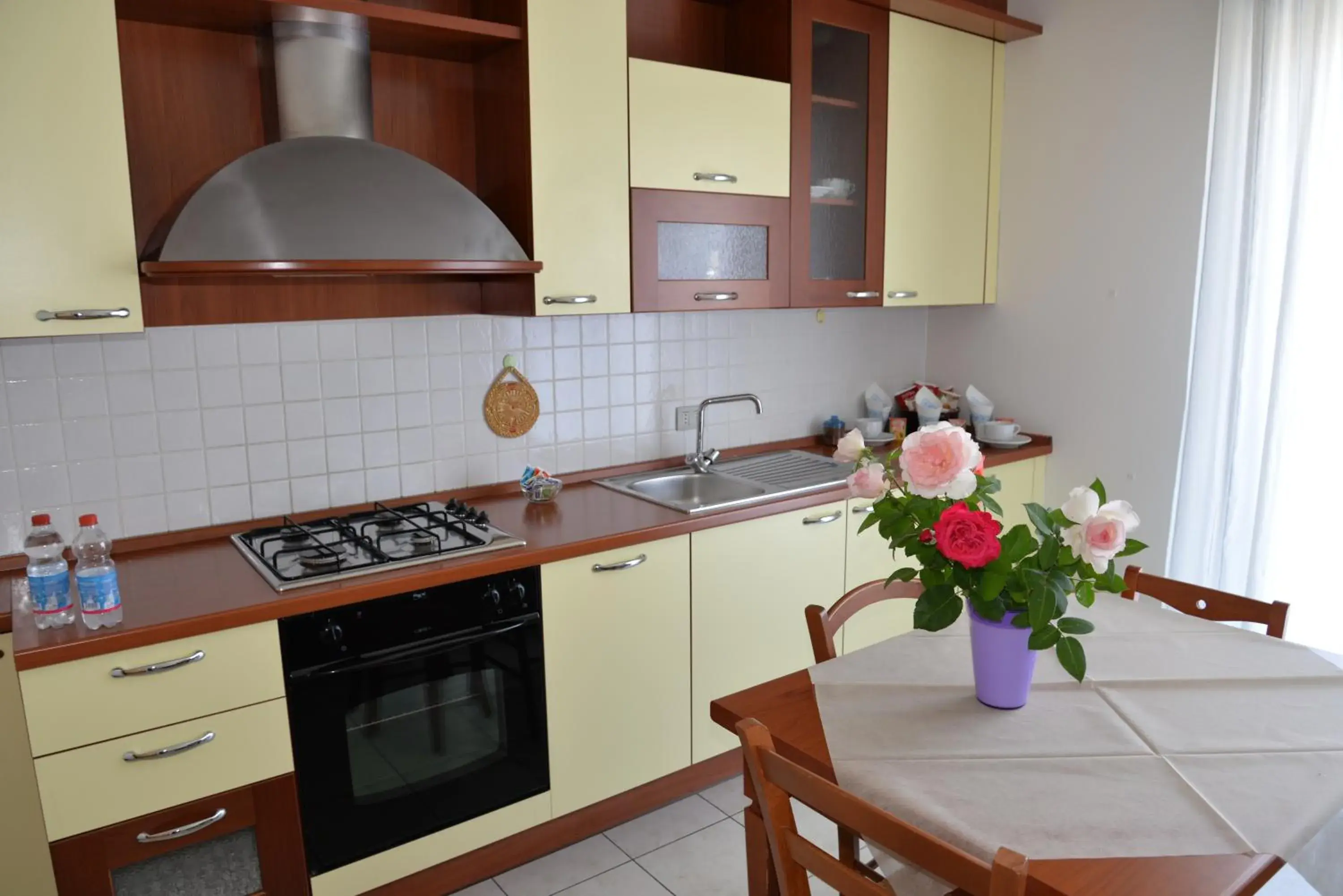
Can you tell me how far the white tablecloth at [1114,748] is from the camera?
119cm

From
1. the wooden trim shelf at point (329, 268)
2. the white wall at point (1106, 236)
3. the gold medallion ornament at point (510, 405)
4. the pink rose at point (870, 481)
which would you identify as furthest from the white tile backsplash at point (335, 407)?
the pink rose at point (870, 481)

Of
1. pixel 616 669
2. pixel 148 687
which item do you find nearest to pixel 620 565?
pixel 616 669

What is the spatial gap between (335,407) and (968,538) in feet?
5.60

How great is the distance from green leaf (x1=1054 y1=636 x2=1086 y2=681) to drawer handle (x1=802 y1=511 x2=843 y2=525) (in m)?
1.37

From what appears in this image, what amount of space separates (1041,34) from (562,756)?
2778 mm

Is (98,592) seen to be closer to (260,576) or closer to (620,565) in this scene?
(260,576)

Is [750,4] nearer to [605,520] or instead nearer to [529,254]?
[529,254]

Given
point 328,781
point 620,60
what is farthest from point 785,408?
point 328,781

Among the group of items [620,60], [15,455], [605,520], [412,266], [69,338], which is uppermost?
[620,60]

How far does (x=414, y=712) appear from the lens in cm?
211

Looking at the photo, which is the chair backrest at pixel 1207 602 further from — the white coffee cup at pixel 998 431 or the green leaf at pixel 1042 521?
the white coffee cup at pixel 998 431

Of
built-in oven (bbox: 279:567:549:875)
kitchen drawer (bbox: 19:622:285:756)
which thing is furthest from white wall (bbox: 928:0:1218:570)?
kitchen drawer (bbox: 19:622:285:756)

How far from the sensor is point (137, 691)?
5.80 feet

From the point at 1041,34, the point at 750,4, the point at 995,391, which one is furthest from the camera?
the point at 995,391
